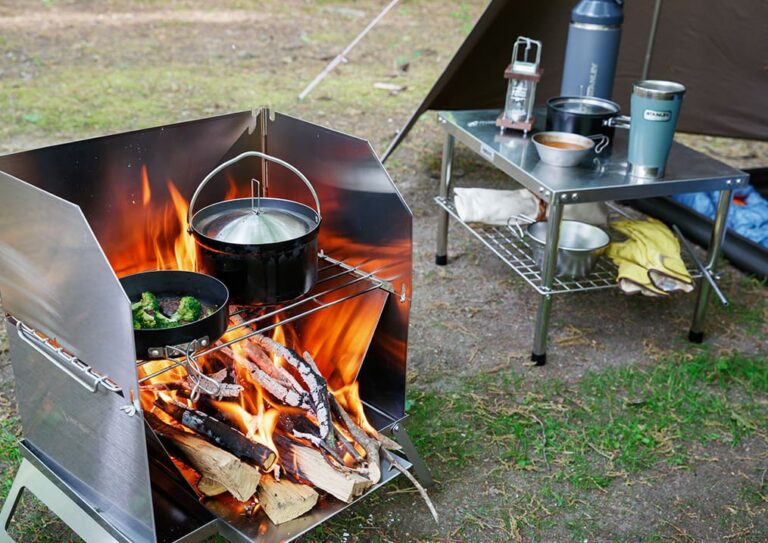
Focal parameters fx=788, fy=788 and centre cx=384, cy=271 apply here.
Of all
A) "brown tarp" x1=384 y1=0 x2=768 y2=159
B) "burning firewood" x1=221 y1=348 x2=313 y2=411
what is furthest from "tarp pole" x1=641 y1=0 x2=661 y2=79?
"burning firewood" x1=221 y1=348 x2=313 y2=411

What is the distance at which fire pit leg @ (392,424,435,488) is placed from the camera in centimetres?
207

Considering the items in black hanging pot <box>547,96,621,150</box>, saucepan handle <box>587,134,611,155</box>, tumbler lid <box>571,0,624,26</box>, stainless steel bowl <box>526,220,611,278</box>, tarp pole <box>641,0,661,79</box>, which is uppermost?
tumbler lid <box>571,0,624,26</box>

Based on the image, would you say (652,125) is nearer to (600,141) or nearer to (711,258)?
(600,141)

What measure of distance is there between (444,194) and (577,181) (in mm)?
849

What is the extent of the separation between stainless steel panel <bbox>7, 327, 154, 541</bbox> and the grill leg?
30 millimetres

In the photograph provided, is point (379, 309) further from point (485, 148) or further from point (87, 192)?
point (485, 148)

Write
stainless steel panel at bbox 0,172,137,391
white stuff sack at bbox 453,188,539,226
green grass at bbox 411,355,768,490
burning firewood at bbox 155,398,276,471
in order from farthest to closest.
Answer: white stuff sack at bbox 453,188,539,226 < green grass at bbox 411,355,768,490 < burning firewood at bbox 155,398,276,471 < stainless steel panel at bbox 0,172,137,391

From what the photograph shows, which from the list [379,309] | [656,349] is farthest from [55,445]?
[656,349]

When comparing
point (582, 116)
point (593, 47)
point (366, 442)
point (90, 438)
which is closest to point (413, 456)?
point (366, 442)

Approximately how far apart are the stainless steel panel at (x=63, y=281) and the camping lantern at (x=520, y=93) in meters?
1.91

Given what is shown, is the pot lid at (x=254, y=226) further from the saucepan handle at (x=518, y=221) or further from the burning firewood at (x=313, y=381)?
the saucepan handle at (x=518, y=221)

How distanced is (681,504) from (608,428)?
35 centimetres

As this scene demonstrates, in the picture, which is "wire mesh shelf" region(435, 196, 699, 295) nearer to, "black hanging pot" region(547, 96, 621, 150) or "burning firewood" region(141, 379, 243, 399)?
"black hanging pot" region(547, 96, 621, 150)

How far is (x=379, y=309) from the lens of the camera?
2.13 meters
